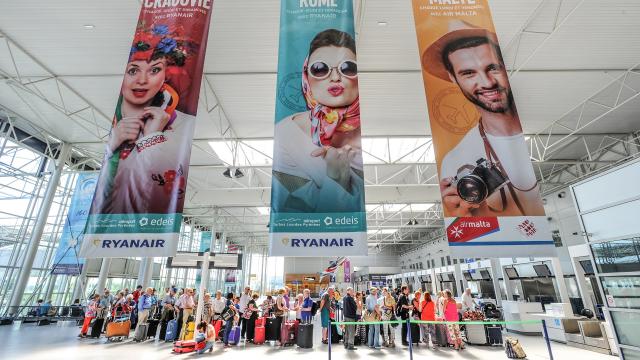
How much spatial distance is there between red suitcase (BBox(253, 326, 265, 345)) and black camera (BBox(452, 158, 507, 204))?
26.4 ft

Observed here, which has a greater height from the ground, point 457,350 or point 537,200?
point 537,200

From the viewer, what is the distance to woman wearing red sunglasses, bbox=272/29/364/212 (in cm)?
364

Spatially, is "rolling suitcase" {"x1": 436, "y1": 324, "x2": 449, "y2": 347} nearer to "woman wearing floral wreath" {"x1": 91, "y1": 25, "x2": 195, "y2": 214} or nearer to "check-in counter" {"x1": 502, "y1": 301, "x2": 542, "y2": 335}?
"check-in counter" {"x1": 502, "y1": 301, "x2": 542, "y2": 335}

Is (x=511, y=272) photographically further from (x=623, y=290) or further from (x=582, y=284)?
(x=623, y=290)

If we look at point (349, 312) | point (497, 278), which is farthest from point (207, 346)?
point (497, 278)

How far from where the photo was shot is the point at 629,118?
38.4ft

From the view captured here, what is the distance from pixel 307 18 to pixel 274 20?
10.1 ft

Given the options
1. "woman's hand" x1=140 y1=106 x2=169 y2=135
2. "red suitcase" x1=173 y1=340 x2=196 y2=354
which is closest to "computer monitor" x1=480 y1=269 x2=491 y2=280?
"red suitcase" x1=173 y1=340 x2=196 y2=354

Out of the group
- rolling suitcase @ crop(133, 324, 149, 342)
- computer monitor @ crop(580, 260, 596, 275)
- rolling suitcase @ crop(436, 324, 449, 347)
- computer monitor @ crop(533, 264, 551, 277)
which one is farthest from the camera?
computer monitor @ crop(533, 264, 551, 277)

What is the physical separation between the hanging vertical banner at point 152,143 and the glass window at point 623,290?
7.23 meters

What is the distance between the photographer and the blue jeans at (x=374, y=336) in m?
8.90

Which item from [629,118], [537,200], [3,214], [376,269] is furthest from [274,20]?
[376,269]

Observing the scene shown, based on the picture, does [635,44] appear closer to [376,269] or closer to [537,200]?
[537,200]

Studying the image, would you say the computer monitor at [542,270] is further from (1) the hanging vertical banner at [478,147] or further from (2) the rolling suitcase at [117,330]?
(2) the rolling suitcase at [117,330]
